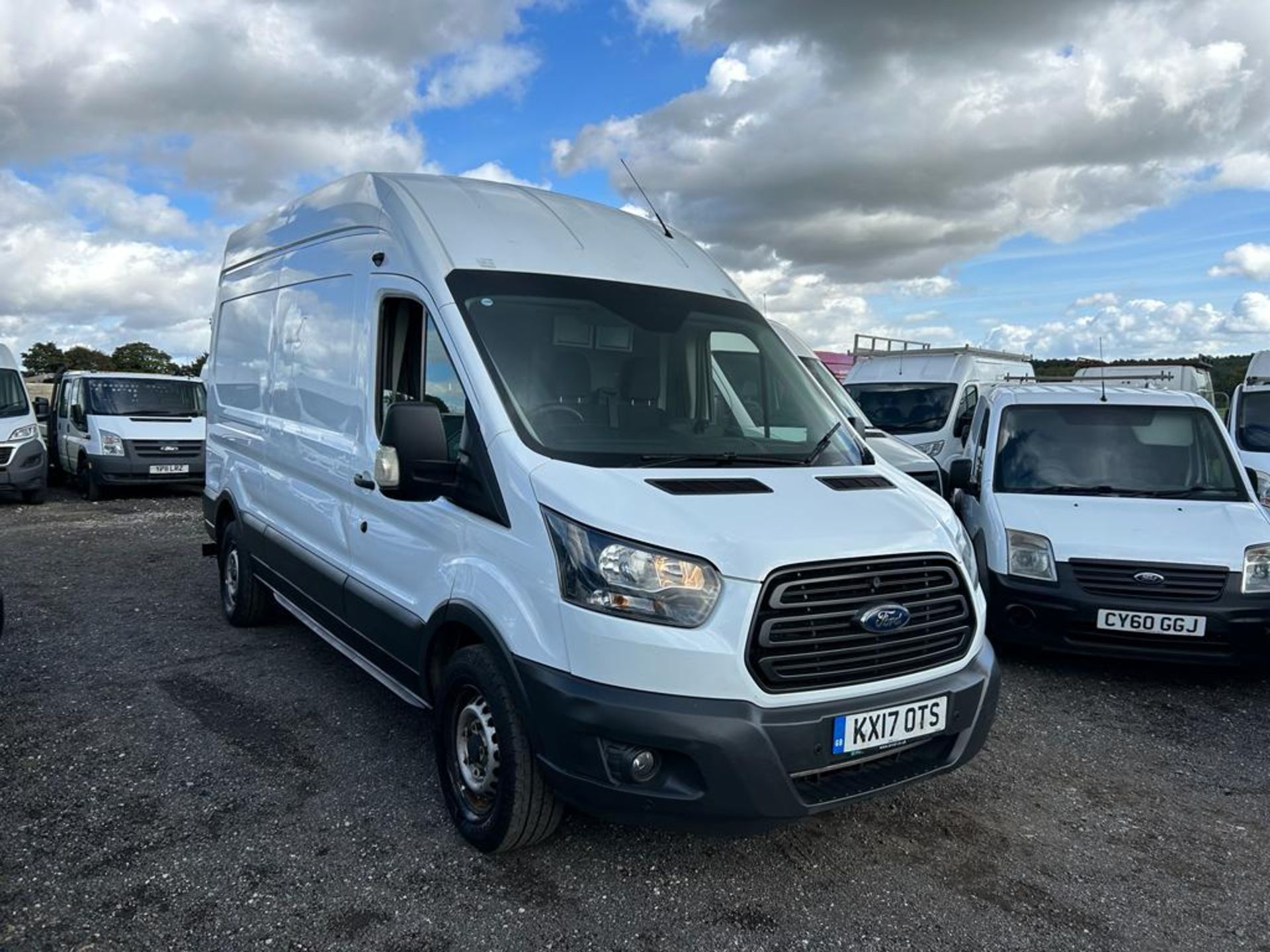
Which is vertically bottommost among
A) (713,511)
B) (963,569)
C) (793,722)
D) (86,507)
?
(86,507)

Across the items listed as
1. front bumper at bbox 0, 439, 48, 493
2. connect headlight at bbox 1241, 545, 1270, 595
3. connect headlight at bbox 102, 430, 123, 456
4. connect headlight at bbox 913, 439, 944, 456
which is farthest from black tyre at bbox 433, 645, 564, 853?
connect headlight at bbox 102, 430, 123, 456

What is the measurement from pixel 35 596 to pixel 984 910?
7253mm

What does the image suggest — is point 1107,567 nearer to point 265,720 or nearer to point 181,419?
point 265,720

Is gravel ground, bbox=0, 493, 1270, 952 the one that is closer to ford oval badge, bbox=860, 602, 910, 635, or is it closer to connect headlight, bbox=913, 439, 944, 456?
ford oval badge, bbox=860, 602, 910, 635

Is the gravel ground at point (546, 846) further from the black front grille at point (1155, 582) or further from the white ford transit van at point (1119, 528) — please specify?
the black front grille at point (1155, 582)

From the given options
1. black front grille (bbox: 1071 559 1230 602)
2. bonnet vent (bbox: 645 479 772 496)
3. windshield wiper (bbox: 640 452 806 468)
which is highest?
windshield wiper (bbox: 640 452 806 468)

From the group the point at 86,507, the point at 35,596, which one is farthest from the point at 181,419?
the point at 35,596

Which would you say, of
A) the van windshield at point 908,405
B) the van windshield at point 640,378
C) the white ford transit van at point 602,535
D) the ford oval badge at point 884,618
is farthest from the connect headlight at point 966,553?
the van windshield at point 908,405

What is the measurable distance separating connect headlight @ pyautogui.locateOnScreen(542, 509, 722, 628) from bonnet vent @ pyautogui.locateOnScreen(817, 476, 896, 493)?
77 centimetres

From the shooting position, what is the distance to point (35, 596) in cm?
704

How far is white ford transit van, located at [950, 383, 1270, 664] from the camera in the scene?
510cm

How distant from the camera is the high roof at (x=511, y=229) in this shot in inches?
144

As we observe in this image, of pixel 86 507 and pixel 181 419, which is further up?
pixel 181 419

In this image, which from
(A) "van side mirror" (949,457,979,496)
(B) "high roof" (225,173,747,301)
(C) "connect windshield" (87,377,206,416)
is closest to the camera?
(B) "high roof" (225,173,747,301)
